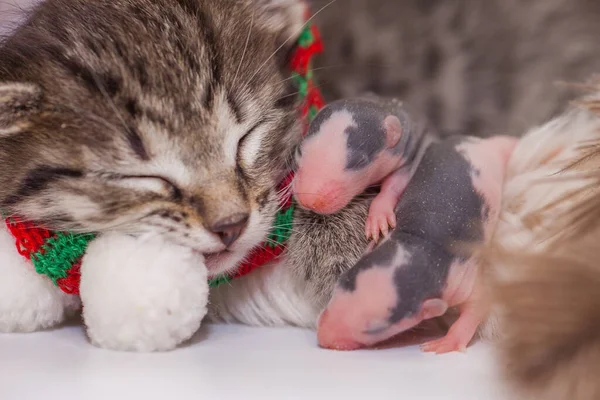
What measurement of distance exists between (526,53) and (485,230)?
73cm

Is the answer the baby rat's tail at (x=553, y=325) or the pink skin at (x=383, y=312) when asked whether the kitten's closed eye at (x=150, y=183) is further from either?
the baby rat's tail at (x=553, y=325)

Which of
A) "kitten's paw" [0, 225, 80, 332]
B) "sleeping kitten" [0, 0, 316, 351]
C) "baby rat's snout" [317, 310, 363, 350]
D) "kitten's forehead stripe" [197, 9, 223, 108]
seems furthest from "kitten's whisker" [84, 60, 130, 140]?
"baby rat's snout" [317, 310, 363, 350]

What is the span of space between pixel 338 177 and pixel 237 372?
1.01 feet

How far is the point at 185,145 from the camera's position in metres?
0.92

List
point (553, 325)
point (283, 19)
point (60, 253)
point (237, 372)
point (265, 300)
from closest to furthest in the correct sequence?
point (553, 325), point (237, 372), point (60, 253), point (265, 300), point (283, 19)

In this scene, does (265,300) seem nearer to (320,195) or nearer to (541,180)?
(320,195)

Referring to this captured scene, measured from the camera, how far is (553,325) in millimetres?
603

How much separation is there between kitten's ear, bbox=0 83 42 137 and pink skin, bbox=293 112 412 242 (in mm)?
362

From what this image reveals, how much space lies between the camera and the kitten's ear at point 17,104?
890 mm

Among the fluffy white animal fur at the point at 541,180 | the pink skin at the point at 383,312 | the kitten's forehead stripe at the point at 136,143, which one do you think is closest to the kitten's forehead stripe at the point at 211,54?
the kitten's forehead stripe at the point at 136,143

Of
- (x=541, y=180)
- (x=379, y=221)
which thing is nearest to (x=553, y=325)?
(x=541, y=180)

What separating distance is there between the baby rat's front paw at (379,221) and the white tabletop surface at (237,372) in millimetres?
159

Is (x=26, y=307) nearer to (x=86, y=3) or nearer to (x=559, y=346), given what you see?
(x=86, y=3)

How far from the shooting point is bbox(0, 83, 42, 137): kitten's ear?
0.89 meters
